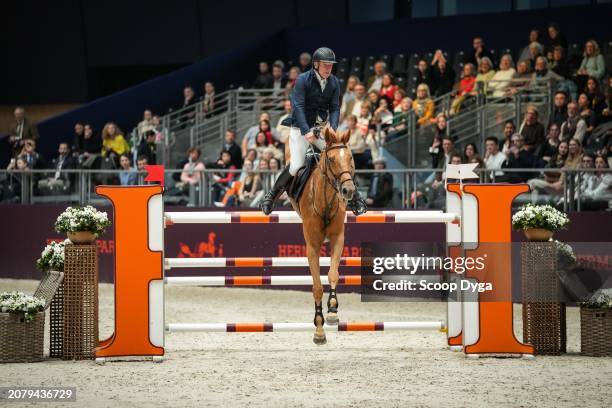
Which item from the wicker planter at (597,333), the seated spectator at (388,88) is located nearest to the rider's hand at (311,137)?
the wicker planter at (597,333)

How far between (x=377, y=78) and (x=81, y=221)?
965 centimetres

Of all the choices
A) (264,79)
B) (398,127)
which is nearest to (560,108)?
(398,127)

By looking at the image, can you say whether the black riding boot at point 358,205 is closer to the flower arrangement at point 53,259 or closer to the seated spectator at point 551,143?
the flower arrangement at point 53,259

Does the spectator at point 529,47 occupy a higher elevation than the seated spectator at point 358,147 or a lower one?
higher

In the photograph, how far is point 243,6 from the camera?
76.8 ft

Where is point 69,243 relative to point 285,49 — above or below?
below

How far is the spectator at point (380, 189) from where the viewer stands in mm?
15047

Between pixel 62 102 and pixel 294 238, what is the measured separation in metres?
10.1

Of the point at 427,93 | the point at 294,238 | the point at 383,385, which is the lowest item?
the point at 383,385

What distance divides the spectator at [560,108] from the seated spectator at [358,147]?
2.74 meters

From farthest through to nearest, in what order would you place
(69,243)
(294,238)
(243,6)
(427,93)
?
1. (243,6)
2. (427,93)
3. (294,238)
4. (69,243)

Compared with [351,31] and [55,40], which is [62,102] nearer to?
[55,40]

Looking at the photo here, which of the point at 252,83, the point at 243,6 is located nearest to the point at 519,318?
the point at 252,83

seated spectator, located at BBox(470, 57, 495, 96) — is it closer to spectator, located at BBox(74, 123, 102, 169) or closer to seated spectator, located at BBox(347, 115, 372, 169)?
seated spectator, located at BBox(347, 115, 372, 169)
